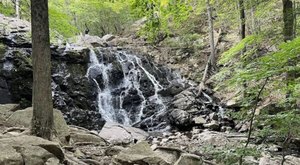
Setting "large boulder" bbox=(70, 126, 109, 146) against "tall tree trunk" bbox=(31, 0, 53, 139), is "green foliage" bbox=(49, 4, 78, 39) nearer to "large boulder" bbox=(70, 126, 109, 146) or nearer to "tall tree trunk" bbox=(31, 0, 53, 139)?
"large boulder" bbox=(70, 126, 109, 146)

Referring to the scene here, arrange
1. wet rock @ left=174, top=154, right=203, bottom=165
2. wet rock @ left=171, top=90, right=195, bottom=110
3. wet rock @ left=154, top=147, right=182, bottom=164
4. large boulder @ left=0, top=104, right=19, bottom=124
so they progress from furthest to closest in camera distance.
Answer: wet rock @ left=171, top=90, right=195, bottom=110, large boulder @ left=0, top=104, right=19, bottom=124, wet rock @ left=154, top=147, right=182, bottom=164, wet rock @ left=174, top=154, right=203, bottom=165

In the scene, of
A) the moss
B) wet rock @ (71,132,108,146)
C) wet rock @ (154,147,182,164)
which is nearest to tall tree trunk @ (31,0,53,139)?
wet rock @ (154,147,182,164)

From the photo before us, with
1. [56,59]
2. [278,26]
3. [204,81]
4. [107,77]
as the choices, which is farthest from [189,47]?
[278,26]

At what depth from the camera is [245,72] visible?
4.16 meters

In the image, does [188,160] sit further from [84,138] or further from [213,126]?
[213,126]

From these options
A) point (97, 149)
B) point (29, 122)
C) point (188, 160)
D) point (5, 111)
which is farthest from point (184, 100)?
point (188, 160)

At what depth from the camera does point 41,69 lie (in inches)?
207

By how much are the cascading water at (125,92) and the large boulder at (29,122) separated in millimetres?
7857

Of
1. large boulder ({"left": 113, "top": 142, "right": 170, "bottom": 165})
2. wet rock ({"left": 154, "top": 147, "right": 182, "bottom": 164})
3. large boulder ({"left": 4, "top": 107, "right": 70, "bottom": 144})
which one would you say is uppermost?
large boulder ({"left": 4, "top": 107, "right": 70, "bottom": 144})

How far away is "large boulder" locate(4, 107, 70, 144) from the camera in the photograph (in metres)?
6.35

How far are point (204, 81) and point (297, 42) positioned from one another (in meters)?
13.9

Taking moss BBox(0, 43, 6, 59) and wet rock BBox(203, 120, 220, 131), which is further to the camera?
moss BBox(0, 43, 6, 59)

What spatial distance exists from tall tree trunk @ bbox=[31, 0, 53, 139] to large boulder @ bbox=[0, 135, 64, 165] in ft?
2.37

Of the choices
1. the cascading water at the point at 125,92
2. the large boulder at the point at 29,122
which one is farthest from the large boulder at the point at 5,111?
the cascading water at the point at 125,92
